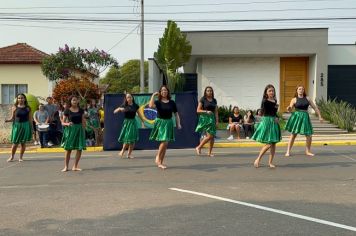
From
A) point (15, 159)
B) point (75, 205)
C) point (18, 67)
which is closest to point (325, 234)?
point (75, 205)

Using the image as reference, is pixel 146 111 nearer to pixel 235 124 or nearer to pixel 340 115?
pixel 235 124

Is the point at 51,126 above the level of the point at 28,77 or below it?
below

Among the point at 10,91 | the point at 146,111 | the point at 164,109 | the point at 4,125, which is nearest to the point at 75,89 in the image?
the point at 4,125

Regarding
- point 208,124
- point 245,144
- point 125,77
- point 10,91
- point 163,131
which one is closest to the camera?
point 163,131

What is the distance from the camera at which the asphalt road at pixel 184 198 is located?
6.04 meters

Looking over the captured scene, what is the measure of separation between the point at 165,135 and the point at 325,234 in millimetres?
5597

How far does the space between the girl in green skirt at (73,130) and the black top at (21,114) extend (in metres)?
2.61

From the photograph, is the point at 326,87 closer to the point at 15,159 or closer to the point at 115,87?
the point at 15,159

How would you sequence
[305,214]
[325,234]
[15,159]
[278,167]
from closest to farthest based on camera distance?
[325,234], [305,214], [278,167], [15,159]

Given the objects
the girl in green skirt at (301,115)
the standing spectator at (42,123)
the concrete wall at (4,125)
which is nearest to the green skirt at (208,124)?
the girl in green skirt at (301,115)

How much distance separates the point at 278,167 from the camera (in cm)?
1044

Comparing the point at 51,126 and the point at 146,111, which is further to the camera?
the point at 51,126

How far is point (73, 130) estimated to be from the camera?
1089 cm

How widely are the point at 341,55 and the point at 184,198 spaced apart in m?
18.9
